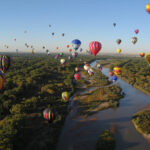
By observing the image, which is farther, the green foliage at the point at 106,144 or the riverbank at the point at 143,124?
the riverbank at the point at 143,124

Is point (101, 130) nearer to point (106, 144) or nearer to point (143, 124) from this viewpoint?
point (106, 144)

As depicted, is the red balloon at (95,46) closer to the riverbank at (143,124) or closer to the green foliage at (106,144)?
the riverbank at (143,124)

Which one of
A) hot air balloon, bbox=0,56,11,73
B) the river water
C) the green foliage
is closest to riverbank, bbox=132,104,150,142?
the river water

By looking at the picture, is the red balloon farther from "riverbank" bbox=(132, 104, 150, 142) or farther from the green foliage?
the green foliage

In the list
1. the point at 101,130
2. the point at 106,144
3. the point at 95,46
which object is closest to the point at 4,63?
the point at 95,46

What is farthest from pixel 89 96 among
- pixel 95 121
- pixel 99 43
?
pixel 99 43

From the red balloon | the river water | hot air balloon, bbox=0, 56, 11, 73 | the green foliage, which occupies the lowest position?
the river water

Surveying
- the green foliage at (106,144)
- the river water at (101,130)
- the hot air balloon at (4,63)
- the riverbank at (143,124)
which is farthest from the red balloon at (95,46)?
the green foliage at (106,144)

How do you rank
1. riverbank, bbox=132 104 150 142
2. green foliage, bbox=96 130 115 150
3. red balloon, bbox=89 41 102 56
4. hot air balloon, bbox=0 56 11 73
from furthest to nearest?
red balloon, bbox=89 41 102 56 < hot air balloon, bbox=0 56 11 73 < riverbank, bbox=132 104 150 142 < green foliage, bbox=96 130 115 150

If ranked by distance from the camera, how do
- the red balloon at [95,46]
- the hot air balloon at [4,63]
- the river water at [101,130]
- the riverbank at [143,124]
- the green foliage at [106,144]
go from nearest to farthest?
1. the green foliage at [106,144]
2. the river water at [101,130]
3. the riverbank at [143,124]
4. the hot air balloon at [4,63]
5. the red balloon at [95,46]
